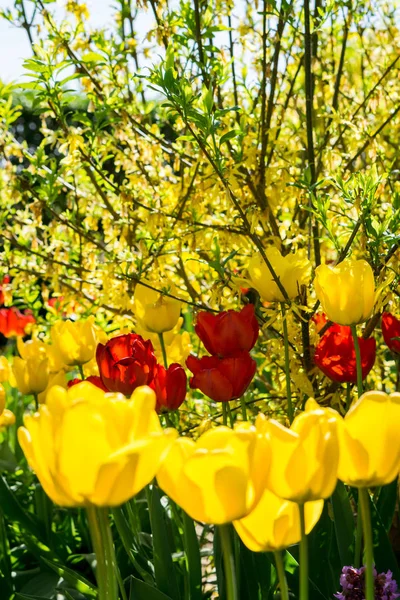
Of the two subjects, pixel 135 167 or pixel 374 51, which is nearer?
pixel 135 167

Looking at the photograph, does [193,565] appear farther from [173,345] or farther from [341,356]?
[173,345]

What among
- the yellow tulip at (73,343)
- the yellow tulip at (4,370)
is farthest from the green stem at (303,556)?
the yellow tulip at (4,370)

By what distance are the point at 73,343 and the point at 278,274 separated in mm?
578

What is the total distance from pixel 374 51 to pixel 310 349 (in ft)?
8.25

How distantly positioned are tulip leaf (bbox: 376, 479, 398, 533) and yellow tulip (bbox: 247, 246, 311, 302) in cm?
47

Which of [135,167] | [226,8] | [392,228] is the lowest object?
[392,228]

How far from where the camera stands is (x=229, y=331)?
157 cm

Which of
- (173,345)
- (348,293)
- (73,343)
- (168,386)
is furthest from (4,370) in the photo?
(348,293)

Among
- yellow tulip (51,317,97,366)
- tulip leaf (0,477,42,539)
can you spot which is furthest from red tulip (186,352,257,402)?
tulip leaf (0,477,42,539)

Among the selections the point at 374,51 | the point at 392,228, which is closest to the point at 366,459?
the point at 392,228

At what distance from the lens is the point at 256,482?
877 millimetres

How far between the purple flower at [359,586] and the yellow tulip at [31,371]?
1046 millimetres

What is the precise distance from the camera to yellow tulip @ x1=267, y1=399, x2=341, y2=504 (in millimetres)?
885

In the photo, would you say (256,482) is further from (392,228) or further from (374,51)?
(374,51)
